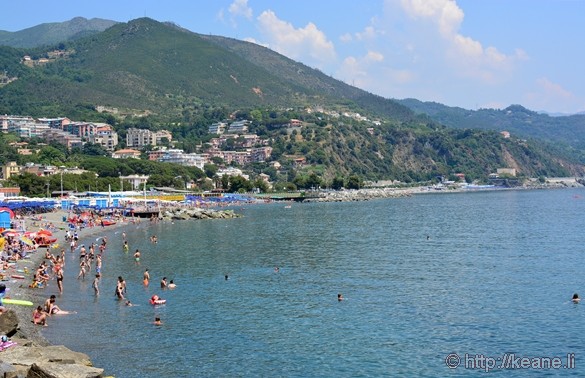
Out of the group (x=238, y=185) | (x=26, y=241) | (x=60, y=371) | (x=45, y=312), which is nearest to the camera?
(x=60, y=371)

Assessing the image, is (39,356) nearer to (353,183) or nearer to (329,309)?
(329,309)

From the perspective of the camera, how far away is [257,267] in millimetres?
45500

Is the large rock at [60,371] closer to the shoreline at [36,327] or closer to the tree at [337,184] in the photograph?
the shoreline at [36,327]

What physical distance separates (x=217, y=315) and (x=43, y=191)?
9658 centimetres

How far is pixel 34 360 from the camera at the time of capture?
1984 cm

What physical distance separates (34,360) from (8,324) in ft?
12.7

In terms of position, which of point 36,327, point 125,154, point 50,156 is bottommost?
point 36,327

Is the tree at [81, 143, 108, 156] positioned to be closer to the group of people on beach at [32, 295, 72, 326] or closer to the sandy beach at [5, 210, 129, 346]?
the sandy beach at [5, 210, 129, 346]

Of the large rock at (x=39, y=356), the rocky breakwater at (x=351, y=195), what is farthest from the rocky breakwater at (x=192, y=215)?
the large rock at (x=39, y=356)

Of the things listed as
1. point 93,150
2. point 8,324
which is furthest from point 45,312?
point 93,150

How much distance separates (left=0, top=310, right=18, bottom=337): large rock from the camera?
22875 mm

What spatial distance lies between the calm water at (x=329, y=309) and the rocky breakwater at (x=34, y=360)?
1928 mm

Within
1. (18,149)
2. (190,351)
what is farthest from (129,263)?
(18,149)

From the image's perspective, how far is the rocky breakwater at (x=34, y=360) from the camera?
18.3 metres
